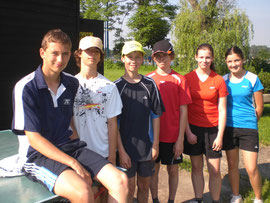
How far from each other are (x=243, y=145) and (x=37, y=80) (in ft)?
7.90

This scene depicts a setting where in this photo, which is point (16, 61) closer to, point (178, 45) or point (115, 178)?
point (115, 178)

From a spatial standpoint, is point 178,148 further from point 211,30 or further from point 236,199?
point 211,30

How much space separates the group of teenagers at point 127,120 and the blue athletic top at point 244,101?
0.04 feet

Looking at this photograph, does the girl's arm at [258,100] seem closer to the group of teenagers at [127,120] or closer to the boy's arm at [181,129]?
the group of teenagers at [127,120]

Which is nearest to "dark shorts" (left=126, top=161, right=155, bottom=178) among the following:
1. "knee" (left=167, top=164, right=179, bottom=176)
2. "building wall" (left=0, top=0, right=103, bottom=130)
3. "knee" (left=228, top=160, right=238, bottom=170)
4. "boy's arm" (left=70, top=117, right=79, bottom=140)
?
"knee" (left=167, top=164, right=179, bottom=176)

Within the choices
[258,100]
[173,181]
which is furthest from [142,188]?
[258,100]

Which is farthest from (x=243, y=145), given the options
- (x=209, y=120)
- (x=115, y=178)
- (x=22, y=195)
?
(x=22, y=195)

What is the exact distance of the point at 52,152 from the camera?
190cm

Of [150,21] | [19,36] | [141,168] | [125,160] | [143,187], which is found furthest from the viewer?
[150,21]

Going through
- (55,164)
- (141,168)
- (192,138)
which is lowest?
(141,168)

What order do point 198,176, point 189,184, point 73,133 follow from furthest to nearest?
point 189,184
point 198,176
point 73,133

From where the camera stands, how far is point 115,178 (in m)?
1.90

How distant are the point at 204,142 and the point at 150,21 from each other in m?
33.7

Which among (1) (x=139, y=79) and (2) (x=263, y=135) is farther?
(2) (x=263, y=135)
